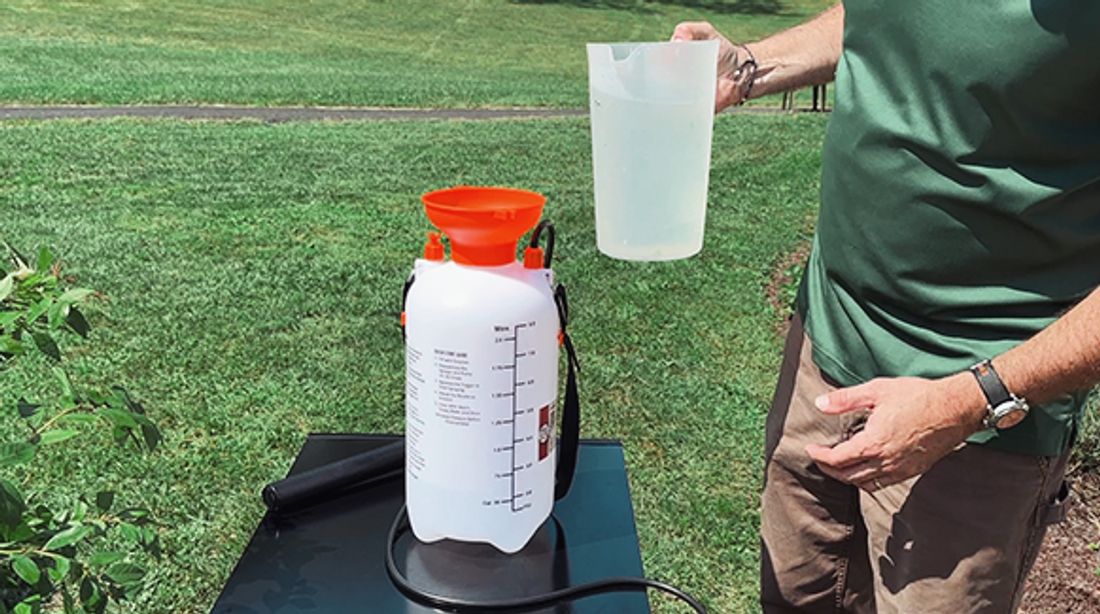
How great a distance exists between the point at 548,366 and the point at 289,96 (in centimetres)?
1132

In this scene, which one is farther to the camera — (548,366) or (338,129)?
(338,129)

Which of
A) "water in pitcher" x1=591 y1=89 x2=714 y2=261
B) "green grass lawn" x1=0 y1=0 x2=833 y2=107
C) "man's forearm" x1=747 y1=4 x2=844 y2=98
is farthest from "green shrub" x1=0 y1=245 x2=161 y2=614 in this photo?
"green grass lawn" x1=0 y1=0 x2=833 y2=107

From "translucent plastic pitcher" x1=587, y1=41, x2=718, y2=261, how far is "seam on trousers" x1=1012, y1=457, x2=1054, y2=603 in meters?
0.71

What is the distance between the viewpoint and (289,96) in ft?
39.1

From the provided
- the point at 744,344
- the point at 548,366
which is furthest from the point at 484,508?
the point at 744,344

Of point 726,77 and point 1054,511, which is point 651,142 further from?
point 1054,511

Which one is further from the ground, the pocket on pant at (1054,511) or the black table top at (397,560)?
the black table top at (397,560)

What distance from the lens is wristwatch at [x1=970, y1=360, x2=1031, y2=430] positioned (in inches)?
57.0

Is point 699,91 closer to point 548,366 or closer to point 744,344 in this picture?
point 548,366

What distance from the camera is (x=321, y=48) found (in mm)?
19344

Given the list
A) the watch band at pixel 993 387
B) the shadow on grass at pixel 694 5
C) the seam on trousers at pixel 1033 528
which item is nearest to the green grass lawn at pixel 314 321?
the seam on trousers at pixel 1033 528

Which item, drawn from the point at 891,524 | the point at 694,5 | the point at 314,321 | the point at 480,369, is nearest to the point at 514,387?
the point at 480,369

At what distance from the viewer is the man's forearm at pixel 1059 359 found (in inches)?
53.9

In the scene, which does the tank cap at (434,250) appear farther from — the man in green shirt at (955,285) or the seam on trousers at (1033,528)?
the seam on trousers at (1033,528)
